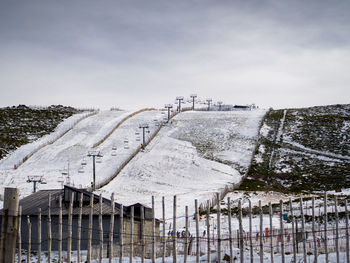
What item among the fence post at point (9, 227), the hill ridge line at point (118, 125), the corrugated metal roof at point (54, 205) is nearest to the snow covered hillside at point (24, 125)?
the hill ridge line at point (118, 125)

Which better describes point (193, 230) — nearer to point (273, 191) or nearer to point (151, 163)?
point (273, 191)

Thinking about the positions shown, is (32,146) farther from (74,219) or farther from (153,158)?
(74,219)

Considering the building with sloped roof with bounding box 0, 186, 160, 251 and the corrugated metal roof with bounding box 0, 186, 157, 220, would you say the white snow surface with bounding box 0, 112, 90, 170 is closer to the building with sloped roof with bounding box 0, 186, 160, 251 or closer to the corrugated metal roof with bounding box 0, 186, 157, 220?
the corrugated metal roof with bounding box 0, 186, 157, 220

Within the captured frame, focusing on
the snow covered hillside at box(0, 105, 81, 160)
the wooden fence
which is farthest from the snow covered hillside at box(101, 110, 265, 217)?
the snow covered hillside at box(0, 105, 81, 160)

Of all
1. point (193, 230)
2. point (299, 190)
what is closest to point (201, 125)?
point (299, 190)

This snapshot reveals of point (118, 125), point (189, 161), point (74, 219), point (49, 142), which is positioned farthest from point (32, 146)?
point (74, 219)

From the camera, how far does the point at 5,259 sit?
10680 millimetres

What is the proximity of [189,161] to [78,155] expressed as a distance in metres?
15.3

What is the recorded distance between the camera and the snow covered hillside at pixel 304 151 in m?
49.7

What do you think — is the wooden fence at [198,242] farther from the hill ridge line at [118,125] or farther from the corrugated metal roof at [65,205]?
the hill ridge line at [118,125]

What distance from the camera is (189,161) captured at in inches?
2206

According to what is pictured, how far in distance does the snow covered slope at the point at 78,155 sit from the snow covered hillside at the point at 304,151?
60.0 ft

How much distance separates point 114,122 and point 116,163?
25.2m

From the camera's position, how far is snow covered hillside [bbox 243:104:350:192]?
1958 inches
